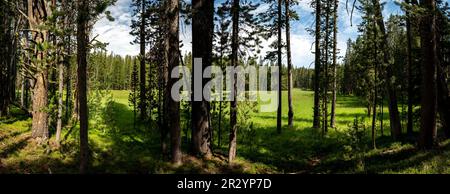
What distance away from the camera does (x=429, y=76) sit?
12.5m

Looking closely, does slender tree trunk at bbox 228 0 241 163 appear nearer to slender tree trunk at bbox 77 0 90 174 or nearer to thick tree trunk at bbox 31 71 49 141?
slender tree trunk at bbox 77 0 90 174

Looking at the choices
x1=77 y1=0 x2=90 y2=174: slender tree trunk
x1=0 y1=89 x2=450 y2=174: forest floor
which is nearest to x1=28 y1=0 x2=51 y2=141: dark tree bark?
x1=0 y1=89 x2=450 y2=174: forest floor

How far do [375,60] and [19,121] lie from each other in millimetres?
21466

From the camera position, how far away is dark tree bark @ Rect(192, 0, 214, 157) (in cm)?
1555

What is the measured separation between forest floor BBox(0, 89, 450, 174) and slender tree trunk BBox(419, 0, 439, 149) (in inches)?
32.6

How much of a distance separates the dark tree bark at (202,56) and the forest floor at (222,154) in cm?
80

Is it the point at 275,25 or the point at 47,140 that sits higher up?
the point at 275,25

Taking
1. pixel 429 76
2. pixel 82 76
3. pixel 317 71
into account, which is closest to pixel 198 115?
pixel 82 76

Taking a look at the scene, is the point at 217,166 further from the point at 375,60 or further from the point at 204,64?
the point at 375,60

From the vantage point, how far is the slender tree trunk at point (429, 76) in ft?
40.9

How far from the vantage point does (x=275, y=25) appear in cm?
2700

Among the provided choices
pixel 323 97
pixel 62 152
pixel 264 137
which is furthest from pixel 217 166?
pixel 323 97

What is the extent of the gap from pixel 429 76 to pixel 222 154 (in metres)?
9.38

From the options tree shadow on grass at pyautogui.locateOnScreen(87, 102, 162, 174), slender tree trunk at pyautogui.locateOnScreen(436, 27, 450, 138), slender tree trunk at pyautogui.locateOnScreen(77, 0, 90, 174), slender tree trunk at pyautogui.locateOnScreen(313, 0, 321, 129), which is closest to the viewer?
slender tree trunk at pyautogui.locateOnScreen(77, 0, 90, 174)
